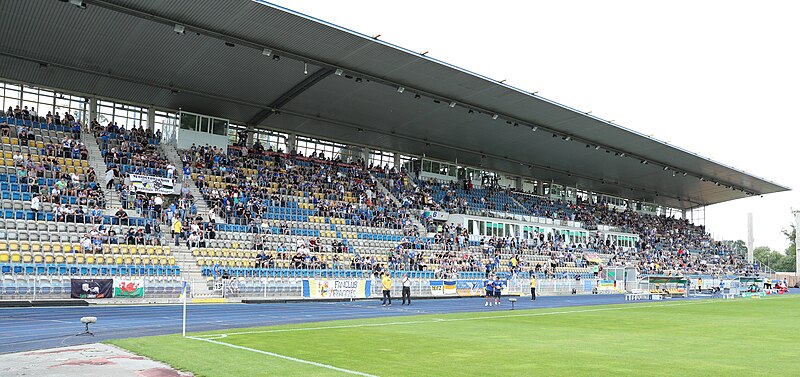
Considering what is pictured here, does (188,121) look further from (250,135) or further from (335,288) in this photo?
(335,288)

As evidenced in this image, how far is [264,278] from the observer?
35.7 meters

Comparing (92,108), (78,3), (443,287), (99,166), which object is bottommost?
(443,287)

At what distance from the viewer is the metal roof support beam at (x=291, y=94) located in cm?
4162

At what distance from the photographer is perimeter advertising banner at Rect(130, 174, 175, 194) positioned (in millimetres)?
38562

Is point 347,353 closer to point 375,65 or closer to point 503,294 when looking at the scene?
point 375,65

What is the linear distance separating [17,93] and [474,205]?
123ft

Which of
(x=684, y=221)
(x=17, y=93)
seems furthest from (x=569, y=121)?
(x=684, y=221)

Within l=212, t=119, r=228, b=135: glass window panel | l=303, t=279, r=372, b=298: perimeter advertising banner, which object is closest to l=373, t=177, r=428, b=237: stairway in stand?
l=212, t=119, r=228, b=135: glass window panel

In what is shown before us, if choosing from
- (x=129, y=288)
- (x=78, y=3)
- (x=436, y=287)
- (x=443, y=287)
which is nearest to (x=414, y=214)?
(x=443, y=287)

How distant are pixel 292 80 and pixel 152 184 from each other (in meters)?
10.7

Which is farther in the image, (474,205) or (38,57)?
(474,205)

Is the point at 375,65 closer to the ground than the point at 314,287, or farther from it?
farther from it

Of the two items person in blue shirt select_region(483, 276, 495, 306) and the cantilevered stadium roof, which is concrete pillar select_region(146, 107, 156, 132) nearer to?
the cantilevered stadium roof

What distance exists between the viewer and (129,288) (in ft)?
102
